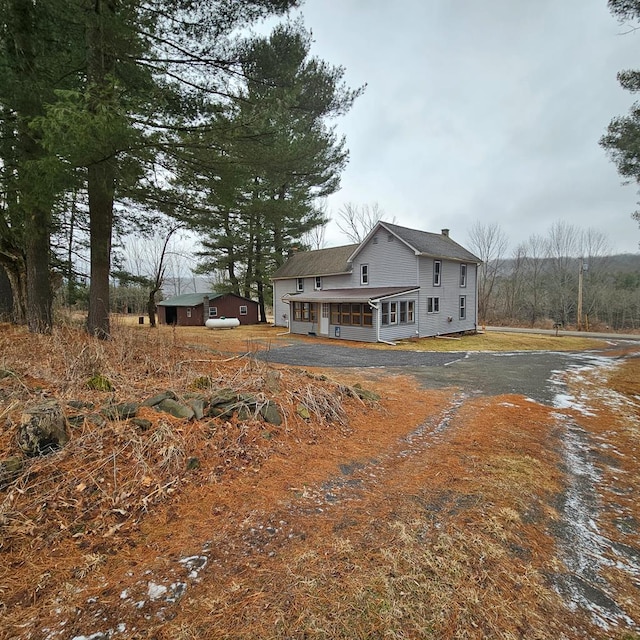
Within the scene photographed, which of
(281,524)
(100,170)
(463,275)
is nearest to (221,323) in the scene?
(463,275)

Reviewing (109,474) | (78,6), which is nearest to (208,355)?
(109,474)

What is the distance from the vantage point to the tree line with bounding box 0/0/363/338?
5754 mm

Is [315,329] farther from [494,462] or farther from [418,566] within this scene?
[418,566]

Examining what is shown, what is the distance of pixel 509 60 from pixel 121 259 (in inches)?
705

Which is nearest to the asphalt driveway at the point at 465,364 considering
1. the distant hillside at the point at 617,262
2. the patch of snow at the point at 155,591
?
the patch of snow at the point at 155,591

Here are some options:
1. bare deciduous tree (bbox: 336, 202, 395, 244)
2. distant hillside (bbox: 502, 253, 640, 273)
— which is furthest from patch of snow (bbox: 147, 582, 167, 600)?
distant hillside (bbox: 502, 253, 640, 273)

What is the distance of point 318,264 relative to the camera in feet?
77.3

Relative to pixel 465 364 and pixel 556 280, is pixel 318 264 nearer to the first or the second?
pixel 465 364

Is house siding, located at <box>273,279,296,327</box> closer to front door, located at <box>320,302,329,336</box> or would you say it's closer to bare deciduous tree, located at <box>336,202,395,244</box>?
front door, located at <box>320,302,329,336</box>

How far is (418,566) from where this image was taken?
233cm

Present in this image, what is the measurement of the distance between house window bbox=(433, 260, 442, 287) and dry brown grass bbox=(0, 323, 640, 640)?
14.9 m

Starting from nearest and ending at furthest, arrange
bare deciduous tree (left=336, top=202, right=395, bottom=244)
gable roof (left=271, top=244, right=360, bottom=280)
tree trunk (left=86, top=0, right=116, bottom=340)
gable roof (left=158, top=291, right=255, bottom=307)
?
tree trunk (left=86, top=0, right=116, bottom=340) < gable roof (left=271, top=244, right=360, bottom=280) < gable roof (left=158, top=291, right=255, bottom=307) < bare deciduous tree (left=336, top=202, right=395, bottom=244)

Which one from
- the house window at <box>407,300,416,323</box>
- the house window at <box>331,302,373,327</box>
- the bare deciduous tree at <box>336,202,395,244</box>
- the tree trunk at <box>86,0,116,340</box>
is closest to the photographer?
the tree trunk at <box>86,0,116,340</box>

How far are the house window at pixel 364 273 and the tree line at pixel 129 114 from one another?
11523mm
